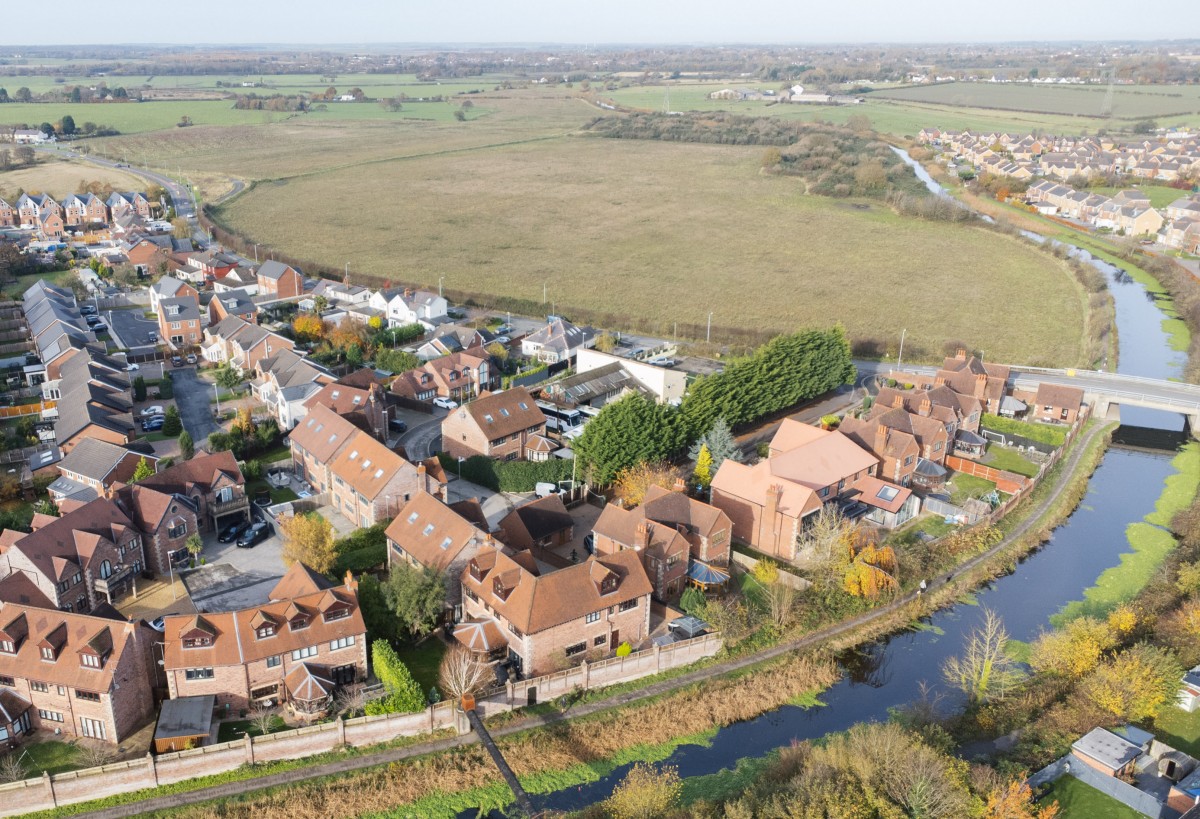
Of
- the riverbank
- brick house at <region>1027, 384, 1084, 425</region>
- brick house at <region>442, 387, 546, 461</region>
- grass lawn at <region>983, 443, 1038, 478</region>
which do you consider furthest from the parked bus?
brick house at <region>1027, 384, 1084, 425</region>

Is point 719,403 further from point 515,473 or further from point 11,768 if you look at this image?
point 11,768

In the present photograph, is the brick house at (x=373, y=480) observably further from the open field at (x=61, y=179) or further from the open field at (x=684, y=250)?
the open field at (x=61, y=179)

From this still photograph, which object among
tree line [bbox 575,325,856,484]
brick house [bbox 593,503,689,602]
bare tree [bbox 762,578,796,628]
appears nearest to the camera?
bare tree [bbox 762,578,796,628]

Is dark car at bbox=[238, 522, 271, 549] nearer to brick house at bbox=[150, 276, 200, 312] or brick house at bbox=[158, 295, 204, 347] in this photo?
brick house at bbox=[158, 295, 204, 347]

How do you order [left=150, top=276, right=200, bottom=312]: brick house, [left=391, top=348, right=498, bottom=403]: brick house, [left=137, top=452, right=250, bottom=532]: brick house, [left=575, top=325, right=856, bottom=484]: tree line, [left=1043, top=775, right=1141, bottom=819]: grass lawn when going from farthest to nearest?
[left=150, top=276, right=200, bottom=312]: brick house → [left=391, top=348, right=498, bottom=403]: brick house → [left=575, top=325, right=856, bottom=484]: tree line → [left=137, top=452, right=250, bottom=532]: brick house → [left=1043, top=775, right=1141, bottom=819]: grass lawn

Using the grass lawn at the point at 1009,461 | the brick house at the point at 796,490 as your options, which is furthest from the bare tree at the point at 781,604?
the grass lawn at the point at 1009,461

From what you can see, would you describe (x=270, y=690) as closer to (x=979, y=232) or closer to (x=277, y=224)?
(x=277, y=224)

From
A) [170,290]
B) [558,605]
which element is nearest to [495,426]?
[558,605]
